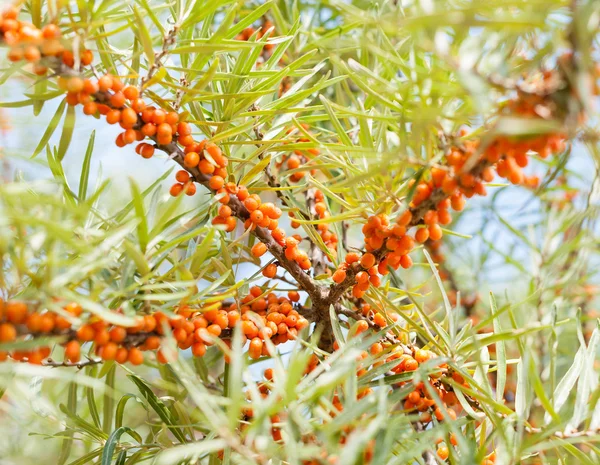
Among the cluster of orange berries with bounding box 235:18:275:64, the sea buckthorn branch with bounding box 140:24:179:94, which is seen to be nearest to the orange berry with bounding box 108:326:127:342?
the sea buckthorn branch with bounding box 140:24:179:94

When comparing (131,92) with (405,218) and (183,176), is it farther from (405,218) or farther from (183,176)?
(405,218)

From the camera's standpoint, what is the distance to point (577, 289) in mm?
1389

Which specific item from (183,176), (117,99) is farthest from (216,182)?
(117,99)

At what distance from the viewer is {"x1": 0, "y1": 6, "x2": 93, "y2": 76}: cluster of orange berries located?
534mm

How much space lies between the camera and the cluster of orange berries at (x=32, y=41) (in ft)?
1.75

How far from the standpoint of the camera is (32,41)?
1.77 feet

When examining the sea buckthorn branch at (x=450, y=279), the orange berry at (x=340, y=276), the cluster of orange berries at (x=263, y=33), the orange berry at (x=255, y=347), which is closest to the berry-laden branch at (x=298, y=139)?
the orange berry at (x=340, y=276)

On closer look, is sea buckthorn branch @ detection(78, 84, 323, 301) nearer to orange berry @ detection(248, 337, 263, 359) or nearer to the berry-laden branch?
the berry-laden branch

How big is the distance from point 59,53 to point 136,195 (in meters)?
0.18

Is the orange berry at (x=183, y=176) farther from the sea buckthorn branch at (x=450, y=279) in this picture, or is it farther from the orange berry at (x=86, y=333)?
the sea buckthorn branch at (x=450, y=279)

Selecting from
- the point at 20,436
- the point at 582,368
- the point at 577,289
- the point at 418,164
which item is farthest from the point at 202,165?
the point at 577,289

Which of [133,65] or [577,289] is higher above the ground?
[133,65]

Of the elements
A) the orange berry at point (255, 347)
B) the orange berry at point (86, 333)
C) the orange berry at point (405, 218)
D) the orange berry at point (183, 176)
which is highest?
the orange berry at point (183, 176)

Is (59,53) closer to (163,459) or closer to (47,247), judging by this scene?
(47,247)
